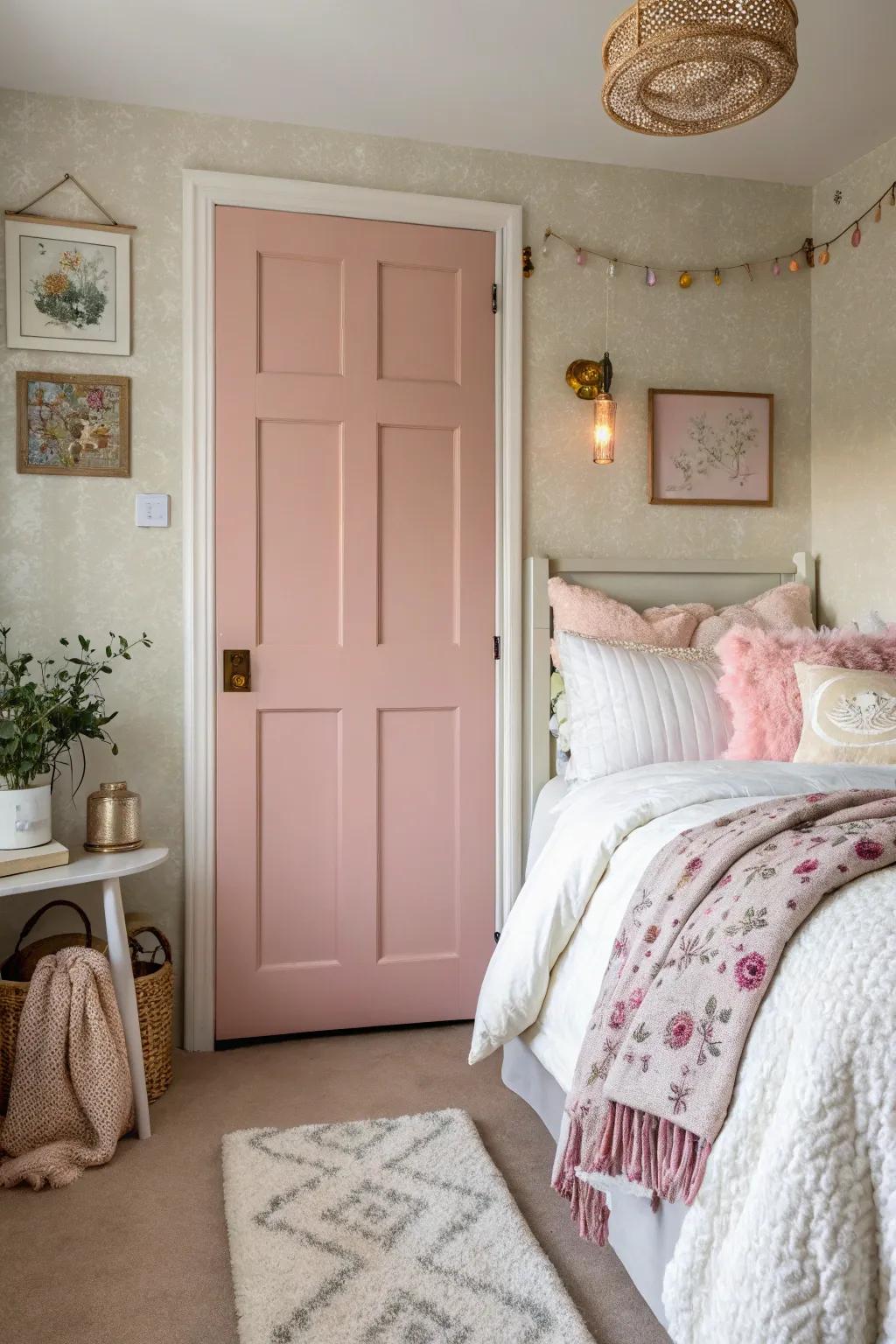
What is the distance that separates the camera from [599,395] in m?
2.98

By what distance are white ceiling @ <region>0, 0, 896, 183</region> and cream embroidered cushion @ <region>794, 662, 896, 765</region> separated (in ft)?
4.89

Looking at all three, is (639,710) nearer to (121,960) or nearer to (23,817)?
(121,960)

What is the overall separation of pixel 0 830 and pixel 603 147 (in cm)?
246

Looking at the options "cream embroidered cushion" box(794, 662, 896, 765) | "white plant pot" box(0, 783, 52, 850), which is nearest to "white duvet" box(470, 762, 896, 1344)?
"cream embroidered cushion" box(794, 662, 896, 765)

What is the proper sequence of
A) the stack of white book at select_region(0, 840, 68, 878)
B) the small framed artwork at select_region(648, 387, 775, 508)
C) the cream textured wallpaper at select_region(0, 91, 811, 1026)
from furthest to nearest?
1. the small framed artwork at select_region(648, 387, 775, 508)
2. the cream textured wallpaper at select_region(0, 91, 811, 1026)
3. the stack of white book at select_region(0, 840, 68, 878)

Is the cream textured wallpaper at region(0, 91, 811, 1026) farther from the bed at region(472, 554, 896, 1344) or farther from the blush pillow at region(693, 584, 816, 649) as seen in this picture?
the bed at region(472, 554, 896, 1344)

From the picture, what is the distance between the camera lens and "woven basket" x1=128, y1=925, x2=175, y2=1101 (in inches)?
95.2

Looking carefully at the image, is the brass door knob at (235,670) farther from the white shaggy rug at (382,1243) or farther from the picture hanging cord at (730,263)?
the picture hanging cord at (730,263)

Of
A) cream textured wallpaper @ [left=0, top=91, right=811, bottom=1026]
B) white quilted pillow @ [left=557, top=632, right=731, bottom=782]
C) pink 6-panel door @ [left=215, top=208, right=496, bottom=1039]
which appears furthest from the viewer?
pink 6-panel door @ [left=215, top=208, right=496, bottom=1039]

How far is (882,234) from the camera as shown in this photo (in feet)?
9.53

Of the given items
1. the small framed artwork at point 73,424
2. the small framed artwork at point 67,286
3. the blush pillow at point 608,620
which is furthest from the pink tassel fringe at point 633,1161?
the small framed artwork at point 67,286

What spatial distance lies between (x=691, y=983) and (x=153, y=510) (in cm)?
194

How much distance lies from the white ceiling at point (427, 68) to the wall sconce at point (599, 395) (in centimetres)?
62

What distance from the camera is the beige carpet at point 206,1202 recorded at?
163 cm
